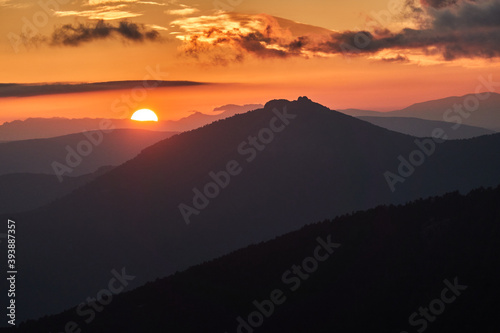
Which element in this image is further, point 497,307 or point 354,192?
point 354,192

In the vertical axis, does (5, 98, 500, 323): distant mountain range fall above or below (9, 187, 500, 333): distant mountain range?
below

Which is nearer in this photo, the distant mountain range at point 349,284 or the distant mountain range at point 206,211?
Answer: the distant mountain range at point 349,284

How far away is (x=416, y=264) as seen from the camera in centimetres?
6700

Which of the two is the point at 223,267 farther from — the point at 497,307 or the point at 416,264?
the point at 497,307

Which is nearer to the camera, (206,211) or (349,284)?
(349,284)

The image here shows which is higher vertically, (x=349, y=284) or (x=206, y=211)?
(x=349, y=284)

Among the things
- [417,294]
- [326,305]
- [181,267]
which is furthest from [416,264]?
[181,267]

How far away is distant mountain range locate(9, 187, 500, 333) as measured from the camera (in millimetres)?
57469

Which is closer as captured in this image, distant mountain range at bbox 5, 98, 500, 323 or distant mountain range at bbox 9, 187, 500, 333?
distant mountain range at bbox 9, 187, 500, 333

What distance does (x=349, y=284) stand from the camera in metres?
68.1

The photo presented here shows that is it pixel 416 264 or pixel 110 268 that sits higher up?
pixel 416 264

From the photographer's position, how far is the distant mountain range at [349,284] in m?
57.5

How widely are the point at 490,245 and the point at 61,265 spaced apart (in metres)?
137

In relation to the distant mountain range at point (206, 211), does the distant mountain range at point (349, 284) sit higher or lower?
higher
